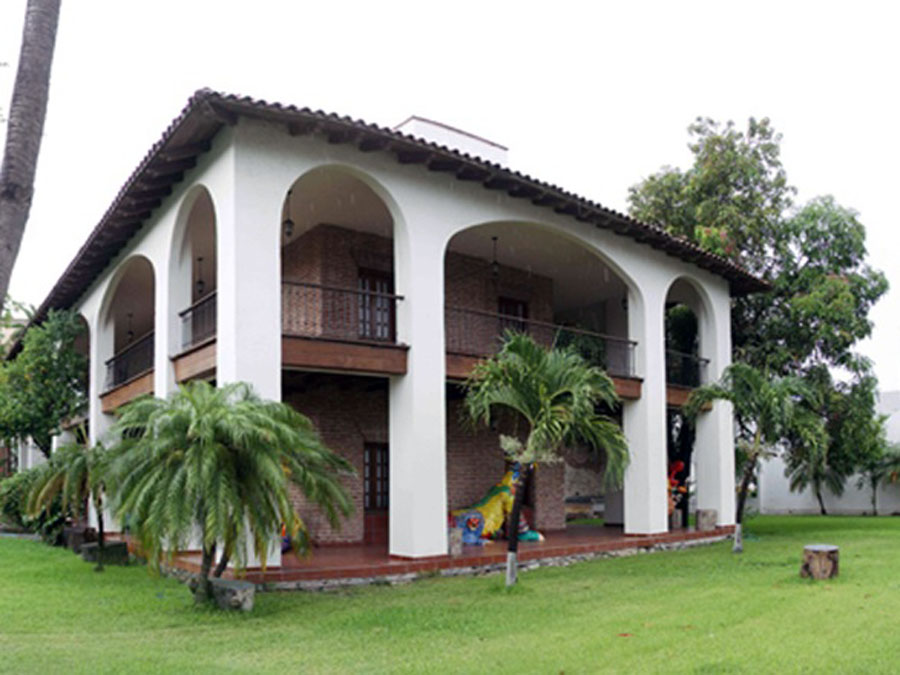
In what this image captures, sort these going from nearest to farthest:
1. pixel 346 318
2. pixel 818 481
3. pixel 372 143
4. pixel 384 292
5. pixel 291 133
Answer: pixel 291 133, pixel 372 143, pixel 346 318, pixel 384 292, pixel 818 481

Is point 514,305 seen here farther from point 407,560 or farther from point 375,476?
point 407,560

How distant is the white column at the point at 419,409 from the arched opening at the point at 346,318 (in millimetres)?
1753

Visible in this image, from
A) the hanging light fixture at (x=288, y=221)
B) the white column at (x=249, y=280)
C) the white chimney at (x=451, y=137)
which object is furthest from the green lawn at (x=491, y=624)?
the white chimney at (x=451, y=137)

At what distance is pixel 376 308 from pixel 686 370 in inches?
317

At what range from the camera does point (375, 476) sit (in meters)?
17.5

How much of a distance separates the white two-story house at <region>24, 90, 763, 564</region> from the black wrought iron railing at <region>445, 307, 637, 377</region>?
61mm

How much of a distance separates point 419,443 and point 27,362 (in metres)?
12.1

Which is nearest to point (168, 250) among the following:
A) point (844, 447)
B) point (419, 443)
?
point (419, 443)

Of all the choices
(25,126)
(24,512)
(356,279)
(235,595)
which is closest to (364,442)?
(356,279)

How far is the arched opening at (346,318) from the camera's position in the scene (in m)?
16.1

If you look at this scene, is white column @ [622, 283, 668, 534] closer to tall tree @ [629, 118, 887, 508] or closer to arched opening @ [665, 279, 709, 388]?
arched opening @ [665, 279, 709, 388]

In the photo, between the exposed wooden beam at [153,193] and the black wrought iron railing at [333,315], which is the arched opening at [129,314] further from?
the black wrought iron railing at [333,315]

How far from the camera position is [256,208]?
1227cm

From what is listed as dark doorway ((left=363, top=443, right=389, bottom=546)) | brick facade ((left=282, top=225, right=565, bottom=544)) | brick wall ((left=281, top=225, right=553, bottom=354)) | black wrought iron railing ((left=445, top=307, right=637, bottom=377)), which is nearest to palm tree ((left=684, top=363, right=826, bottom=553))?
black wrought iron railing ((left=445, top=307, right=637, bottom=377))
